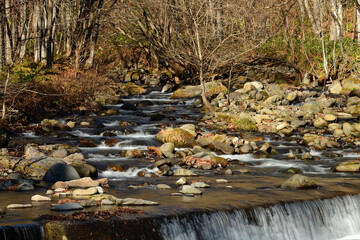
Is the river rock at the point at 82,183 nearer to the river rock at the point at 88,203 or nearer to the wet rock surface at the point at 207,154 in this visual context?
the wet rock surface at the point at 207,154

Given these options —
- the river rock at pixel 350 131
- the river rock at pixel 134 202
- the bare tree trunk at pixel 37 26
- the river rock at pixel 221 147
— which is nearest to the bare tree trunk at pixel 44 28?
the bare tree trunk at pixel 37 26

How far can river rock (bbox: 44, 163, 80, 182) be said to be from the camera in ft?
33.3

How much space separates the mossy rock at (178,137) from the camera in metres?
15.5

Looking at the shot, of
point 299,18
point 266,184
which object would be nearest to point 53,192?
point 266,184

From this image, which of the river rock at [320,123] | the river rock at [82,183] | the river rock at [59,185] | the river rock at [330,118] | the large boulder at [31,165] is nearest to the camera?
the river rock at [59,185]

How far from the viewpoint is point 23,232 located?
598 centimetres

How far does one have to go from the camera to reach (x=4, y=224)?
6.20m

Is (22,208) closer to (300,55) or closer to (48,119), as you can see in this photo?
(48,119)

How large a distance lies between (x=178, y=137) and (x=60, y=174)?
608 centimetres

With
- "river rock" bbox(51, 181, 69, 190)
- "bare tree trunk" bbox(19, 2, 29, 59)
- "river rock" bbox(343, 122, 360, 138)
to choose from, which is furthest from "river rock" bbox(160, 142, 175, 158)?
"river rock" bbox(343, 122, 360, 138)

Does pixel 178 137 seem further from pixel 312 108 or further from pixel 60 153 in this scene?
pixel 312 108

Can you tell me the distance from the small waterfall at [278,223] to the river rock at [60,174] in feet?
12.8

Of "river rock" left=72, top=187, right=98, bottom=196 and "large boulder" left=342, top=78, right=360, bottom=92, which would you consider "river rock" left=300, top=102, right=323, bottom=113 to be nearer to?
"large boulder" left=342, top=78, right=360, bottom=92

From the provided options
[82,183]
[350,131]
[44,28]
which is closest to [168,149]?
[82,183]
